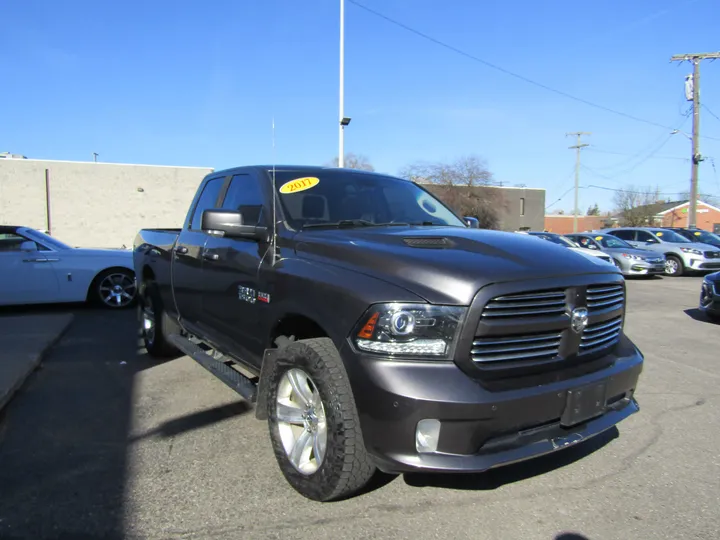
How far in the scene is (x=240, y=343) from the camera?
3785 mm

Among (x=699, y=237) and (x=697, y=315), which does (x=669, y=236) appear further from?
(x=697, y=315)

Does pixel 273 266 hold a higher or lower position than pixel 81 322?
higher

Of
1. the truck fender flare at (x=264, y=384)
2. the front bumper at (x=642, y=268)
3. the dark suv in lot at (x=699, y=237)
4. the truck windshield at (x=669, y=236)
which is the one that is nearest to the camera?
the truck fender flare at (x=264, y=384)

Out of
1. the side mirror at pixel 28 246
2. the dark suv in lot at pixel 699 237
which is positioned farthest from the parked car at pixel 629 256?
the side mirror at pixel 28 246

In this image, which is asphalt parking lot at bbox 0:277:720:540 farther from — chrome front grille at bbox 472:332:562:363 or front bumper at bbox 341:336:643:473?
chrome front grille at bbox 472:332:562:363

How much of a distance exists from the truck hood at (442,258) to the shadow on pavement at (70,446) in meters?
1.77

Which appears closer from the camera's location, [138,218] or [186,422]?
[186,422]

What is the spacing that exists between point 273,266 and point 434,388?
1.41m

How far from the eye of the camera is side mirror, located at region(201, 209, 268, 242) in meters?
3.48

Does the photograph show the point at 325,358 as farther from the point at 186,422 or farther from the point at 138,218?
the point at 138,218

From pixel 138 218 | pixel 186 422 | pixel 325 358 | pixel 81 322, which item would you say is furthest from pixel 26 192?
pixel 325 358

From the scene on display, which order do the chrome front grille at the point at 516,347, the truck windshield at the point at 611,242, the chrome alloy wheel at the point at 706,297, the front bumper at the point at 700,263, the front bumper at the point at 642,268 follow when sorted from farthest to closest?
the truck windshield at the point at 611,242 < the front bumper at the point at 700,263 < the front bumper at the point at 642,268 < the chrome alloy wheel at the point at 706,297 < the chrome front grille at the point at 516,347

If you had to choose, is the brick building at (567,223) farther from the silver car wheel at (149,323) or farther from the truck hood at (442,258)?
the truck hood at (442,258)

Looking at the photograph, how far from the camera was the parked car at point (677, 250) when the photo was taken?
58.6ft
